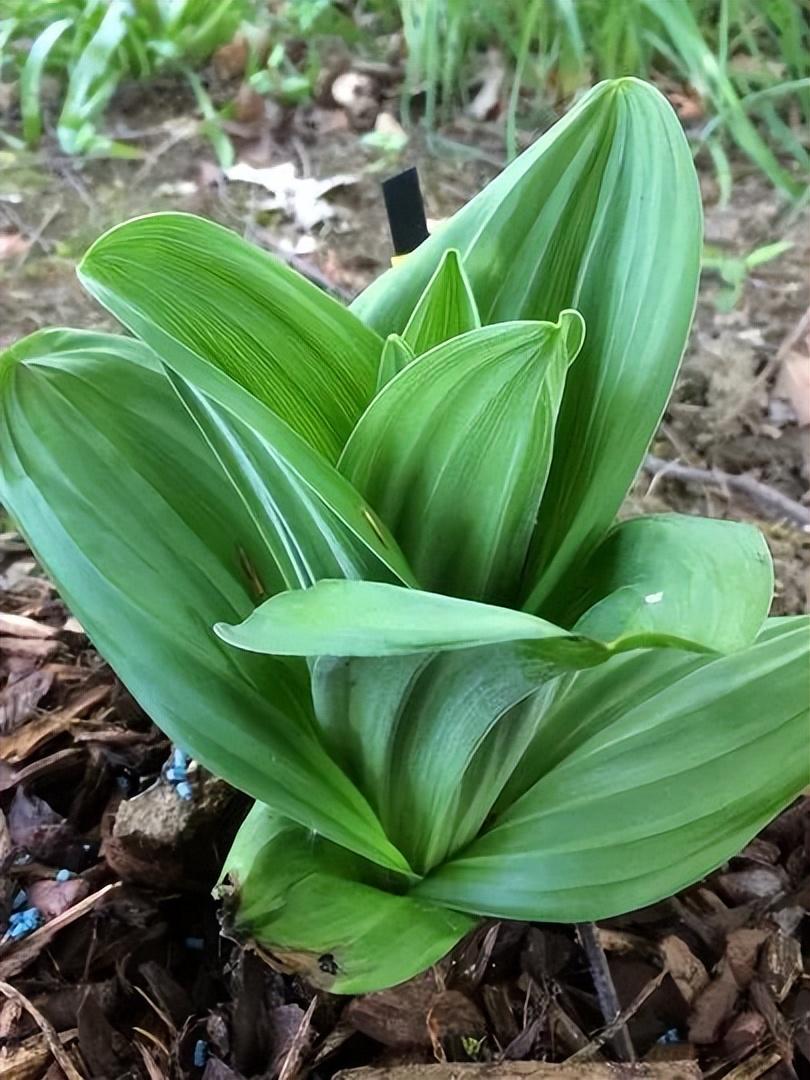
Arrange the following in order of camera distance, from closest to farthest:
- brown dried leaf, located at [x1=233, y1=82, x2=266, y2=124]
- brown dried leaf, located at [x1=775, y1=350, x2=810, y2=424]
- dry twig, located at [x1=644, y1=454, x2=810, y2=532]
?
dry twig, located at [x1=644, y1=454, x2=810, y2=532], brown dried leaf, located at [x1=775, y1=350, x2=810, y2=424], brown dried leaf, located at [x1=233, y1=82, x2=266, y2=124]

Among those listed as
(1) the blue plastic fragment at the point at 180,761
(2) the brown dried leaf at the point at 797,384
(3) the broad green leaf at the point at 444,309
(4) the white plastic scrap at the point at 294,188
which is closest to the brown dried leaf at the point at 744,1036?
(1) the blue plastic fragment at the point at 180,761

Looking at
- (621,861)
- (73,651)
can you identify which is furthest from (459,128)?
(621,861)

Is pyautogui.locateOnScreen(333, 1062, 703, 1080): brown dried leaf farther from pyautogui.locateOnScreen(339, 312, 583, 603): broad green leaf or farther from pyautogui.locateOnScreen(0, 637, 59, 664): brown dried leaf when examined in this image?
pyautogui.locateOnScreen(0, 637, 59, 664): brown dried leaf

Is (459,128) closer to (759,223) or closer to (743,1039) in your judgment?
(759,223)

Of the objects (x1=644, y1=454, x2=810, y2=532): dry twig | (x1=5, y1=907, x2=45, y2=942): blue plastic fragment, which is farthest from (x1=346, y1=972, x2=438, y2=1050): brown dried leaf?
(x1=644, y1=454, x2=810, y2=532): dry twig

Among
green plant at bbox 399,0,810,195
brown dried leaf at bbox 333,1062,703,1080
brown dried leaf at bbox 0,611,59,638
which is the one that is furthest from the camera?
green plant at bbox 399,0,810,195

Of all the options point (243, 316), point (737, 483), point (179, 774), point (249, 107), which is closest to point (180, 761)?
point (179, 774)

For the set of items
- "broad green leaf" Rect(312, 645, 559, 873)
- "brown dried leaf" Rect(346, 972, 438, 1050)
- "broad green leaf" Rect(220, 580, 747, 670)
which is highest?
"broad green leaf" Rect(220, 580, 747, 670)
